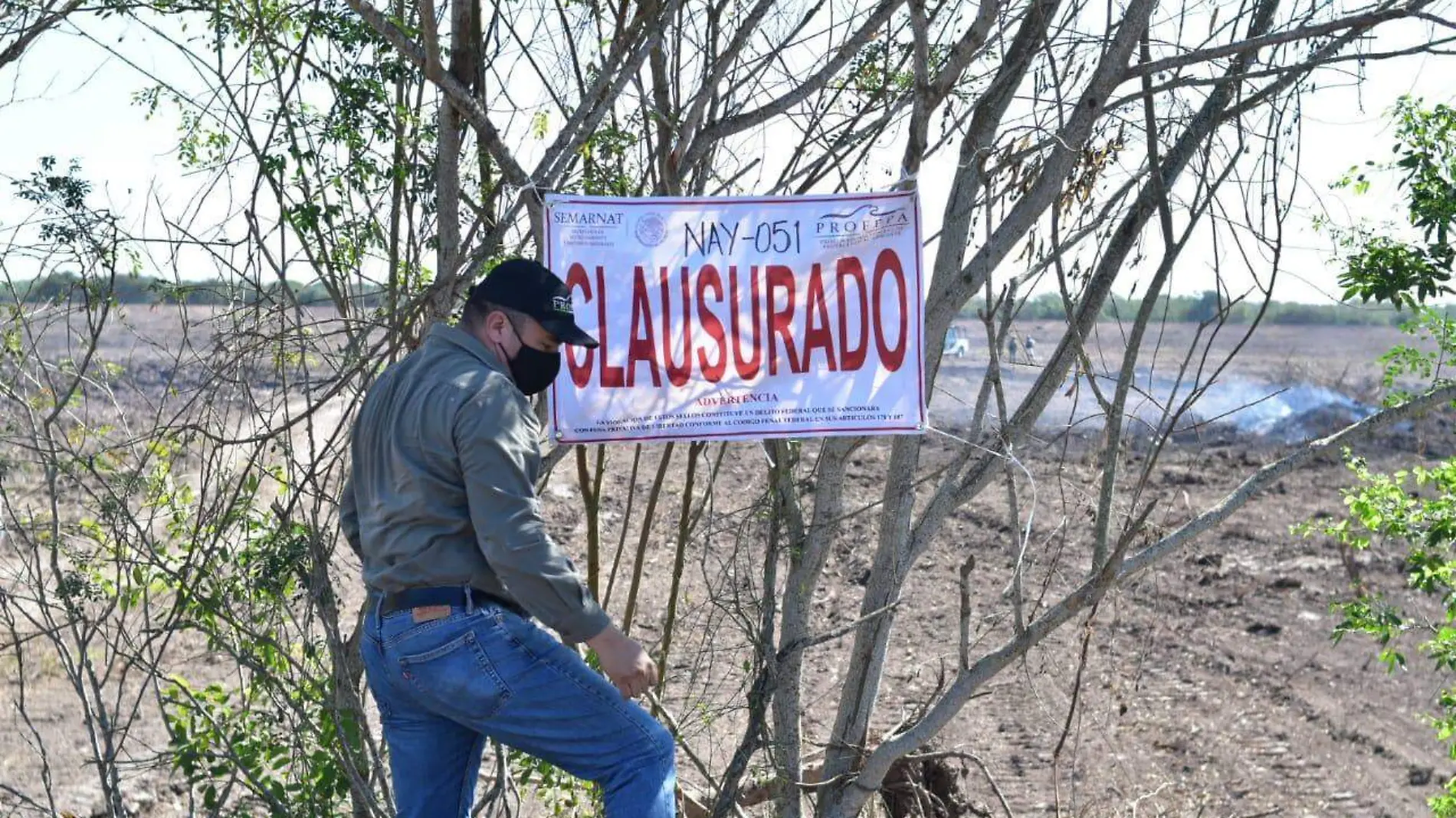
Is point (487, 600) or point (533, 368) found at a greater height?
point (533, 368)

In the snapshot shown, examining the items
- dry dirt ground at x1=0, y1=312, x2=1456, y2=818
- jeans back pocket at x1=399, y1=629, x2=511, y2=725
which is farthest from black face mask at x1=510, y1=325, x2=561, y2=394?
dry dirt ground at x1=0, y1=312, x2=1456, y2=818

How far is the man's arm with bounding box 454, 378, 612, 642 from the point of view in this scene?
2.78m

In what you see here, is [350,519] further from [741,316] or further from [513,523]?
[741,316]

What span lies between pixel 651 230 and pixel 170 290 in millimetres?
1939

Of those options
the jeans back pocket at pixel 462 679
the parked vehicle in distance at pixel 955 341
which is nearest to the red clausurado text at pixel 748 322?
the jeans back pocket at pixel 462 679

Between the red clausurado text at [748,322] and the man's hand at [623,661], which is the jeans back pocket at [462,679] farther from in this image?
the red clausurado text at [748,322]

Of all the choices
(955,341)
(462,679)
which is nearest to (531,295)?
(462,679)

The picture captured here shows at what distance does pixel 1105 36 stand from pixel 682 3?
1.42 meters

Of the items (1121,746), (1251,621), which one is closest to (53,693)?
(1121,746)

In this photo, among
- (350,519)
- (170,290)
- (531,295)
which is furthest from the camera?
(170,290)

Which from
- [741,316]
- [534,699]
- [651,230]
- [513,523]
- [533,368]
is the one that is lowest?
[534,699]

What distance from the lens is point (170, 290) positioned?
489cm

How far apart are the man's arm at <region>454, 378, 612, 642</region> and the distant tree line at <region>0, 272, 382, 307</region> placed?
1899mm

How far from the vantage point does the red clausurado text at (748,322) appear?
3.95 metres
